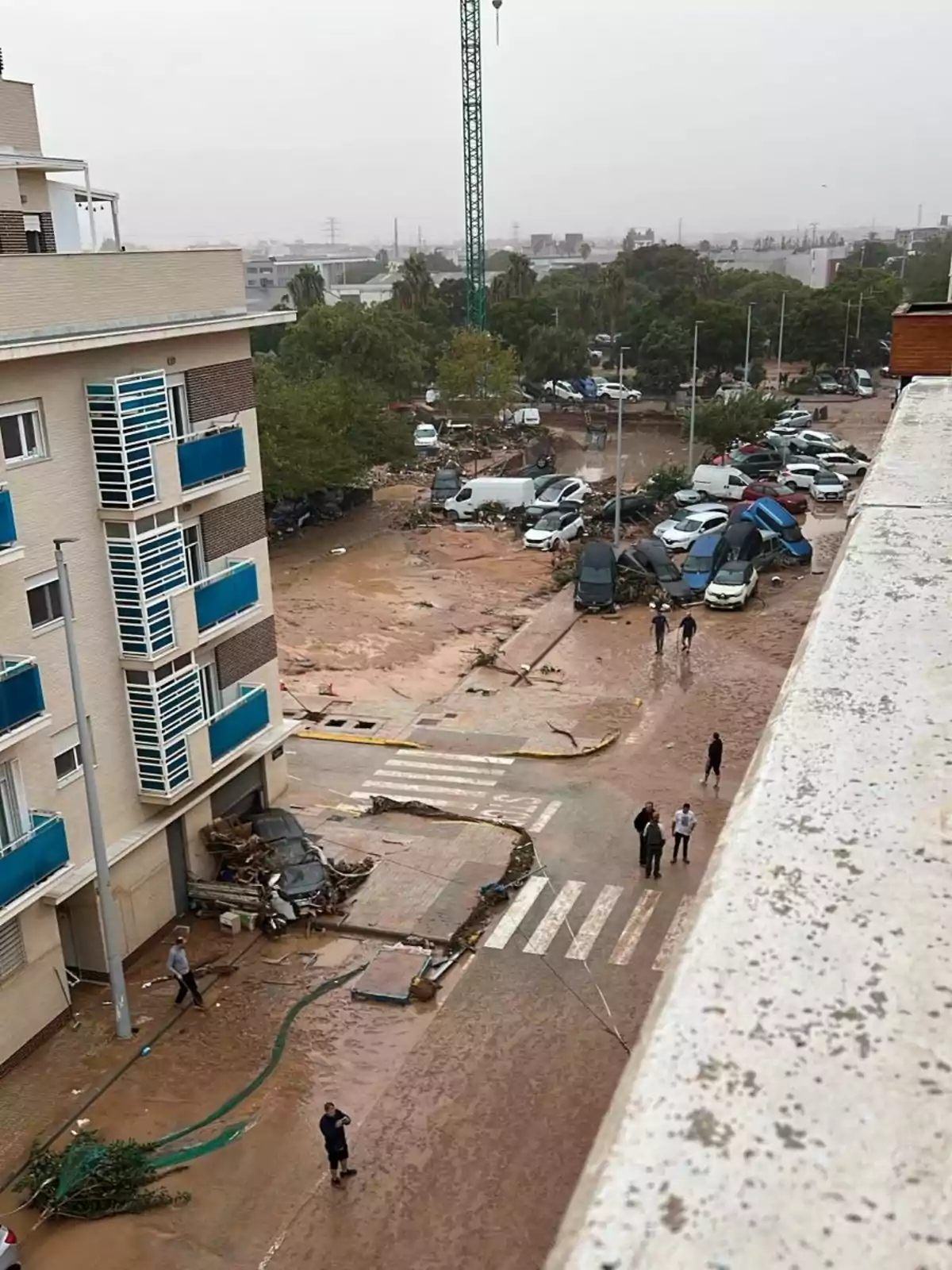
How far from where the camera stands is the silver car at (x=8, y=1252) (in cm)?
935

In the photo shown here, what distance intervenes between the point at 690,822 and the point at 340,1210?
303 inches

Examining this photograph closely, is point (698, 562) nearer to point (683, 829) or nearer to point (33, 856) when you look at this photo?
point (683, 829)

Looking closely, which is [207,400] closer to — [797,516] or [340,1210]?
[340,1210]

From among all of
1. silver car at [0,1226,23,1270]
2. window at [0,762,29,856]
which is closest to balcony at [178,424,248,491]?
window at [0,762,29,856]

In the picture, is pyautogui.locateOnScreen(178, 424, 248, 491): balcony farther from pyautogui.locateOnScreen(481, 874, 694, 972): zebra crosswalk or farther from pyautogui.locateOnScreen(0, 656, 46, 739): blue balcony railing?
pyautogui.locateOnScreen(481, 874, 694, 972): zebra crosswalk

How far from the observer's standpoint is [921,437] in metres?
7.80

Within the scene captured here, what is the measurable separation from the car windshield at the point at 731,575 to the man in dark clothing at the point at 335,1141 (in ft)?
67.8

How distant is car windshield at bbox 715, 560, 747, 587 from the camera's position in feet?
94.0

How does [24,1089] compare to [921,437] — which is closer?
[921,437]

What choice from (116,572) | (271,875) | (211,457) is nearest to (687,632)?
(271,875)

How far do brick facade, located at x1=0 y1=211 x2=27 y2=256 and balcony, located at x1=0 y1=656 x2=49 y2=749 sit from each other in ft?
19.2

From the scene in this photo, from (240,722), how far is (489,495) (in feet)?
80.9

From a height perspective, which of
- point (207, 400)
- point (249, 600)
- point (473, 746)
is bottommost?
point (473, 746)

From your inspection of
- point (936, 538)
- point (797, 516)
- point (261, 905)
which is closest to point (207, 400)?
point (261, 905)
